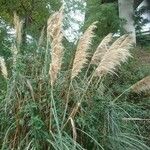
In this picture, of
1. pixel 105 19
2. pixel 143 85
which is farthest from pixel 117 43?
pixel 105 19

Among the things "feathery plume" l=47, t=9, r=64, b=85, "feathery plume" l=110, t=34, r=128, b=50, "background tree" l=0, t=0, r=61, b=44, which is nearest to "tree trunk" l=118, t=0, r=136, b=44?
"background tree" l=0, t=0, r=61, b=44

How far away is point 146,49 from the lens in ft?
55.3

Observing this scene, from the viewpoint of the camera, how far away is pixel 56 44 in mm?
5445

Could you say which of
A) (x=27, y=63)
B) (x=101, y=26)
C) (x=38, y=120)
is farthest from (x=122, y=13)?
(x=38, y=120)

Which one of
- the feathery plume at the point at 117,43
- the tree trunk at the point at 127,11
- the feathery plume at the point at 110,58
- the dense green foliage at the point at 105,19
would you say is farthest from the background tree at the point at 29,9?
the feathery plume at the point at 110,58

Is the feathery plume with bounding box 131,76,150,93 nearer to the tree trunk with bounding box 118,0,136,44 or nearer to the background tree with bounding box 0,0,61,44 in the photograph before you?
the background tree with bounding box 0,0,61,44

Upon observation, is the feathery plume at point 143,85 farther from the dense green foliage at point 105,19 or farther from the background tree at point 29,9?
the background tree at point 29,9

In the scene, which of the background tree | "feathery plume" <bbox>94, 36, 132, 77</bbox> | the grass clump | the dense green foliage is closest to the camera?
the grass clump

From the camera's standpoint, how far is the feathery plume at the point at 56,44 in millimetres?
5397

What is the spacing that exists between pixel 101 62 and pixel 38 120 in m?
0.96

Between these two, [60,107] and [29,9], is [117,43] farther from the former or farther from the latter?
[29,9]

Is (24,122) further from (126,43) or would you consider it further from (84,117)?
(126,43)

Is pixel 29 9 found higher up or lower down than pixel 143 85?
higher up

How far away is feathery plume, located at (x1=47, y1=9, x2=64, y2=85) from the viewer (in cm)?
540
